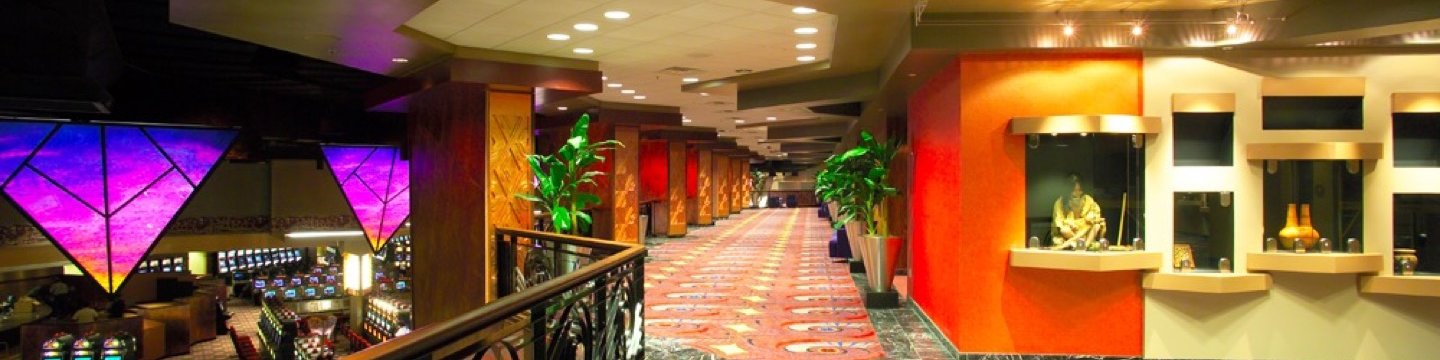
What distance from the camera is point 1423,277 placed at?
5543mm

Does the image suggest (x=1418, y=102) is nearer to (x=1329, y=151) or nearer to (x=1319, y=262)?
(x=1329, y=151)

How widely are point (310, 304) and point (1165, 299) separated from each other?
84.0 ft

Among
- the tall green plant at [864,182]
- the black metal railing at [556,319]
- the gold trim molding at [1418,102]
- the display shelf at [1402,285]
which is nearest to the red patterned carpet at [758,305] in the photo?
the tall green plant at [864,182]

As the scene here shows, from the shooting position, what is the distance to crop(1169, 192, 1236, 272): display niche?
582 cm

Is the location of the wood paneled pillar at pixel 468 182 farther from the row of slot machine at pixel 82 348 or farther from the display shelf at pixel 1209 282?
the row of slot machine at pixel 82 348

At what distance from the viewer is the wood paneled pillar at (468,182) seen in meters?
8.77

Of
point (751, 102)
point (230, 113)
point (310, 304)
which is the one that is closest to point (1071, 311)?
point (751, 102)

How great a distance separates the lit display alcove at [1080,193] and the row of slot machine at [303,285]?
2470cm

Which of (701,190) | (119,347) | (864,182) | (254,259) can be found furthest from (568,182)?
(254,259)

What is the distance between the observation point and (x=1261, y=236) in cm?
575

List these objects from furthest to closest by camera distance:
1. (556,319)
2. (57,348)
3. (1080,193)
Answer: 1. (57,348)
2. (1080,193)
3. (556,319)

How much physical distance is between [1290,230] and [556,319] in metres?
4.84

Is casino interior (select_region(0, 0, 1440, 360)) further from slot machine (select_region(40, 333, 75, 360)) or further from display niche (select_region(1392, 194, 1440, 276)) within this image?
slot machine (select_region(40, 333, 75, 360))

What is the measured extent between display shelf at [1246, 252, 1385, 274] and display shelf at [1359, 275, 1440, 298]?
0.22 feet
